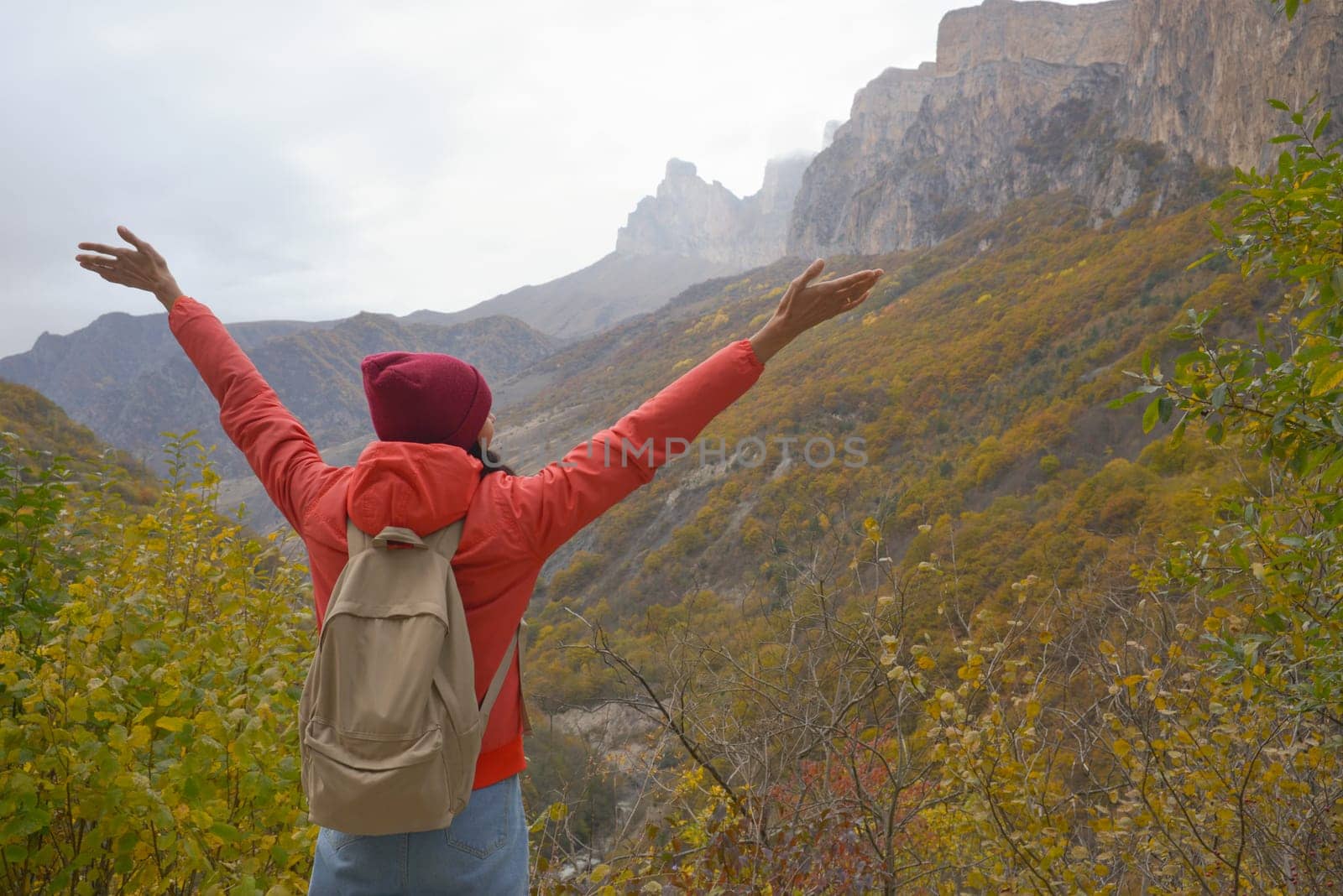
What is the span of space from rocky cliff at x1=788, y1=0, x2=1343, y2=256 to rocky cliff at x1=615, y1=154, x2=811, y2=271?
5216 centimetres

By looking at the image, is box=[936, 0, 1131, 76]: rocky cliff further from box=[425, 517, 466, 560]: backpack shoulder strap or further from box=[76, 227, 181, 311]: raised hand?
box=[425, 517, 466, 560]: backpack shoulder strap

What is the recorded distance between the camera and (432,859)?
115cm

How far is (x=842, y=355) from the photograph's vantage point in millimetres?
34219

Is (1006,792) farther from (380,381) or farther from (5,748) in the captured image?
(5,748)

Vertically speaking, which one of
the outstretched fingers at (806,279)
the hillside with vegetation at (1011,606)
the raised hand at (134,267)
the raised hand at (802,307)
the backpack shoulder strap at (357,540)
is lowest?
the hillside with vegetation at (1011,606)

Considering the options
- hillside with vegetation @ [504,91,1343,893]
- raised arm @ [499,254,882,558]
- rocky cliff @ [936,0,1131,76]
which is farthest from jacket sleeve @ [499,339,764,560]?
rocky cliff @ [936,0,1131,76]

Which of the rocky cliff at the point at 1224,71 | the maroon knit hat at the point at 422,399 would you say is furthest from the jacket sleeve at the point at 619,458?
the rocky cliff at the point at 1224,71

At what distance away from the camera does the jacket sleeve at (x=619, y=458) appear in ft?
3.87

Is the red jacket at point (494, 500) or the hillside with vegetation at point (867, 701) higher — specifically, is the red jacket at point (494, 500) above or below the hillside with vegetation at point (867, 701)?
above

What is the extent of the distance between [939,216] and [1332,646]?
237 feet

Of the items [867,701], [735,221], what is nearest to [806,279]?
[867,701]

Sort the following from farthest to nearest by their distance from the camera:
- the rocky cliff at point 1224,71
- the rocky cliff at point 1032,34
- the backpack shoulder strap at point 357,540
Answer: the rocky cliff at point 1032,34 → the rocky cliff at point 1224,71 → the backpack shoulder strap at point 357,540

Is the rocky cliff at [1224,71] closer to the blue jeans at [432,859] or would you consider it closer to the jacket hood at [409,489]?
the jacket hood at [409,489]

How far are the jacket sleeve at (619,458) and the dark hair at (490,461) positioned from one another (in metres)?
0.05
